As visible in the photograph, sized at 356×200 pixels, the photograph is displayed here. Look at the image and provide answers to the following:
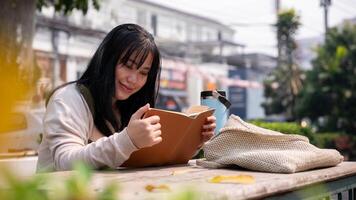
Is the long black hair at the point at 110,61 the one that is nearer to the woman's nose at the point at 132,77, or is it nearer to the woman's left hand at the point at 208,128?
the woman's nose at the point at 132,77

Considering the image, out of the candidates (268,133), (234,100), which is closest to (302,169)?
(268,133)

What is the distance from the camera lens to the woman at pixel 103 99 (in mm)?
1747

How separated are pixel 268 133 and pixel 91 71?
2.45 ft

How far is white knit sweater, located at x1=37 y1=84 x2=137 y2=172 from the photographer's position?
1.60m

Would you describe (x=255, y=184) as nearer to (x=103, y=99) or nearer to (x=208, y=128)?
(x=208, y=128)

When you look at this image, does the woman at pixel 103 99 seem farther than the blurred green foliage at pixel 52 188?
Yes

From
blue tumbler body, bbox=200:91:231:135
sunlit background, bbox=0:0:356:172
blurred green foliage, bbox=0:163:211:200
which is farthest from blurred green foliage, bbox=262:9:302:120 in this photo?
blurred green foliage, bbox=0:163:211:200

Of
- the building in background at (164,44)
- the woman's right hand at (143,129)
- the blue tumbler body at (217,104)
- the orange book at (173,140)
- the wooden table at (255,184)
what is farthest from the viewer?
the building in background at (164,44)

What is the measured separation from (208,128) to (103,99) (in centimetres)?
38

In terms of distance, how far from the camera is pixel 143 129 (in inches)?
59.8

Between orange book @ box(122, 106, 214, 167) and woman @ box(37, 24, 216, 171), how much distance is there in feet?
0.21

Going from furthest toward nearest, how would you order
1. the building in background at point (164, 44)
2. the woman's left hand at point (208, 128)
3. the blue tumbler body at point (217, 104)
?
the building in background at point (164, 44) < the blue tumbler body at point (217, 104) < the woman's left hand at point (208, 128)

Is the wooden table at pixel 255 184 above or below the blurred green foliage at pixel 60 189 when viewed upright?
below

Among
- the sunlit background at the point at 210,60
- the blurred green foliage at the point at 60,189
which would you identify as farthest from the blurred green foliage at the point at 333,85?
the blurred green foliage at the point at 60,189
